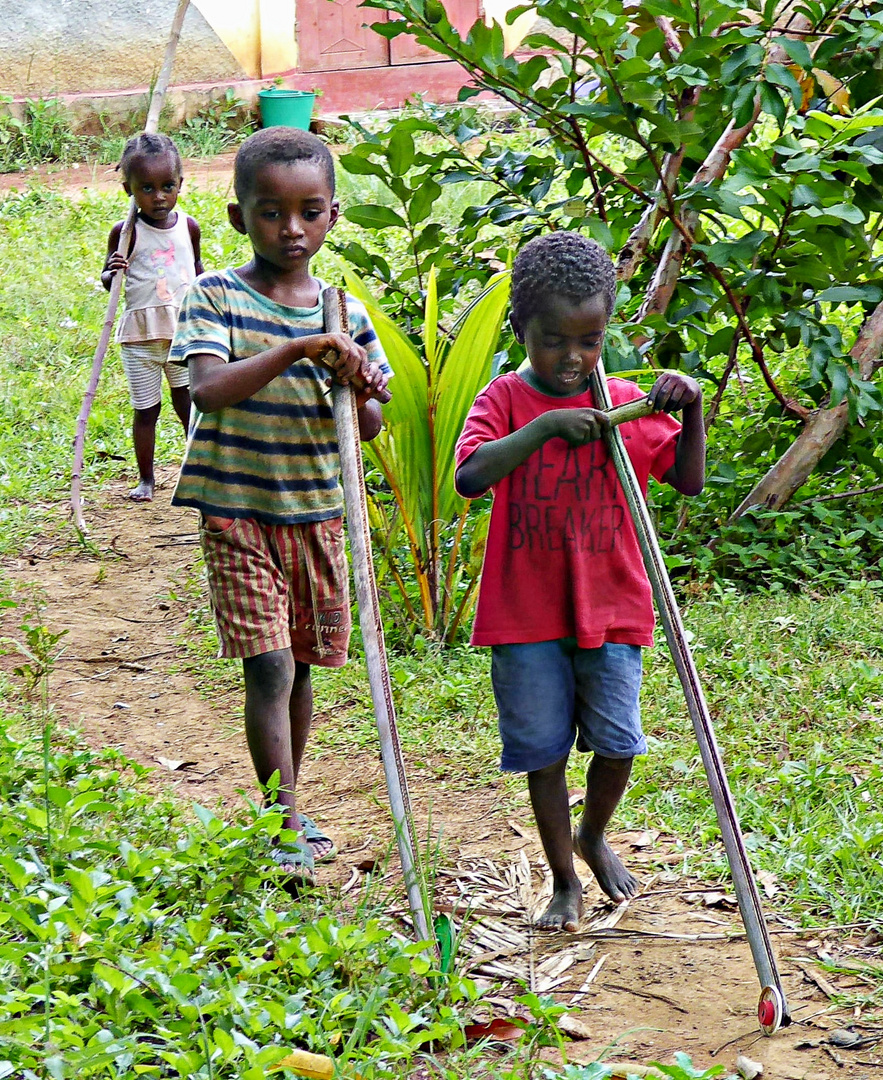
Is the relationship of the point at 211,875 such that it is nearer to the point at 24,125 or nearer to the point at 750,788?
the point at 750,788

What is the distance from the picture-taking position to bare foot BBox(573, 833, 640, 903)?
292 cm

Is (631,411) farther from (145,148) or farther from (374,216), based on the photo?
(145,148)

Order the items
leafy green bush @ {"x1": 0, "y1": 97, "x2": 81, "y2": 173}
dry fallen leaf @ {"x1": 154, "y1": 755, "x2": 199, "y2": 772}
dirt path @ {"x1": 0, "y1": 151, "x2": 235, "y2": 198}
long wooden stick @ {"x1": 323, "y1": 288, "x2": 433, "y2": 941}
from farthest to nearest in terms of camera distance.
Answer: leafy green bush @ {"x1": 0, "y1": 97, "x2": 81, "y2": 173} < dirt path @ {"x1": 0, "y1": 151, "x2": 235, "y2": 198} < dry fallen leaf @ {"x1": 154, "y1": 755, "x2": 199, "y2": 772} < long wooden stick @ {"x1": 323, "y1": 288, "x2": 433, "y2": 941}

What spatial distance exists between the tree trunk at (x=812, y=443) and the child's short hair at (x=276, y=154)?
8.49 feet

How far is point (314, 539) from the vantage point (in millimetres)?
2986

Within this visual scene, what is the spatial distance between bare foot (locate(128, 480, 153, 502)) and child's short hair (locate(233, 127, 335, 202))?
3393mm

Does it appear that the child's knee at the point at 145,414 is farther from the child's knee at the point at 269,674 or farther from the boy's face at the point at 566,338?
the boy's face at the point at 566,338

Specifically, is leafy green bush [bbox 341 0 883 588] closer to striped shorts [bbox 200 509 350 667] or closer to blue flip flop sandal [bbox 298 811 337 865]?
striped shorts [bbox 200 509 350 667]

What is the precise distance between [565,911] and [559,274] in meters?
1.35

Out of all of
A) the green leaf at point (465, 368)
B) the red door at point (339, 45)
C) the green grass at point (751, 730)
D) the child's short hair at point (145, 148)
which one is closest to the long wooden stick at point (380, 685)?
the green grass at point (751, 730)

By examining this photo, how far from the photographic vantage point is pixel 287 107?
10211mm

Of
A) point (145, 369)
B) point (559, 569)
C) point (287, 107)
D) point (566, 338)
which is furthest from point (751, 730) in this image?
point (287, 107)

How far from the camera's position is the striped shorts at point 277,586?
2891 mm

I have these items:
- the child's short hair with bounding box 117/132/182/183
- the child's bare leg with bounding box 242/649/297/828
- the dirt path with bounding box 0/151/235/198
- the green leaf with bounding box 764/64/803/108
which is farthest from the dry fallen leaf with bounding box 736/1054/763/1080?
the dirt path with bounding box 0/151/235/198
